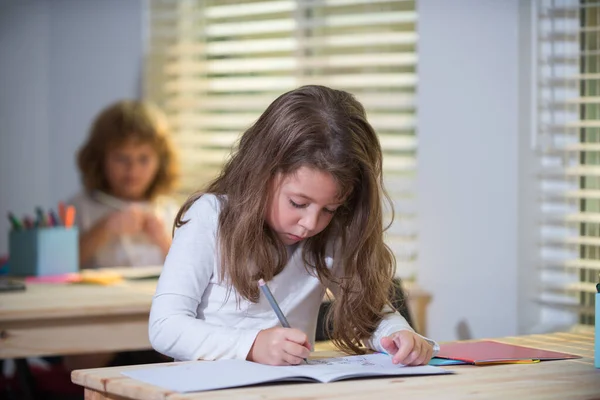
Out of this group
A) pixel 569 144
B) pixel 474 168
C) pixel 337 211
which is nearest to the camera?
pixel 337 211

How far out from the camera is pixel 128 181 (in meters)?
3.72

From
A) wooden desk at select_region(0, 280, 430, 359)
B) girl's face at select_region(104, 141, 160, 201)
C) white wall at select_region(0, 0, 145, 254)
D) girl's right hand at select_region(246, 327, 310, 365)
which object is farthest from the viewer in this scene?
white wall at select_region(0, 0, 145, 254)

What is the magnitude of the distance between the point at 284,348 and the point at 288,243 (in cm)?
37

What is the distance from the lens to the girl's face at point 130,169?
3727 mm

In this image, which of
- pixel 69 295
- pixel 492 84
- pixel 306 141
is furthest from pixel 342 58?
pixel 306 141

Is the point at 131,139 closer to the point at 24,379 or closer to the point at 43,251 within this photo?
the point at 43,251

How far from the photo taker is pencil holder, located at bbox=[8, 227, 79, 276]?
294cm

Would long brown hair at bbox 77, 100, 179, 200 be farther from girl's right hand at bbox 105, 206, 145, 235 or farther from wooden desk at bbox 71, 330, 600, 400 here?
wooden desk at bbox 71, 330, 600, 400

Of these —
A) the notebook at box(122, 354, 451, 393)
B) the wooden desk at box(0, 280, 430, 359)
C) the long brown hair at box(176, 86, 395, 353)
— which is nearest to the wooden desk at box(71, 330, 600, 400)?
the notebook at box(122, 354, 451, 393)

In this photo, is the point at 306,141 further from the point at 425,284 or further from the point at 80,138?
the point at 80,138

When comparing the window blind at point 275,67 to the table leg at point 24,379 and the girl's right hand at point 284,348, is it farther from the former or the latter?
the girl's right hand at point 284,348

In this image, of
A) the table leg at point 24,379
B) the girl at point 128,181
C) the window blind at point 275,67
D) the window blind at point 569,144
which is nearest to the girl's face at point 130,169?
the girl at point 128,181

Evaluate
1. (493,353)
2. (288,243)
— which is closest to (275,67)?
(288,243)

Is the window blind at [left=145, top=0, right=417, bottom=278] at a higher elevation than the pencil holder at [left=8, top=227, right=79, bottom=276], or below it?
higher
